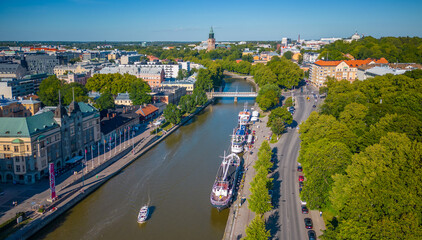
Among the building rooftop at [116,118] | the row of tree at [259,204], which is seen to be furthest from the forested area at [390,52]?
the row of tree at [259,204]

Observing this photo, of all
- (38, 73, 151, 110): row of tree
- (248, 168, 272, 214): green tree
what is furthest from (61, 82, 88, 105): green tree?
(248, 168, 272, 214): green tree

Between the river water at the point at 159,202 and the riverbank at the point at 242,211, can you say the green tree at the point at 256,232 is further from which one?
the river water at the point at 159,202

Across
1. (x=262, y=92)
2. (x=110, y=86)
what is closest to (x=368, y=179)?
(x=262, y=92)

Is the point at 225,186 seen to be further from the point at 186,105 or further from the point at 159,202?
the point at 186,105

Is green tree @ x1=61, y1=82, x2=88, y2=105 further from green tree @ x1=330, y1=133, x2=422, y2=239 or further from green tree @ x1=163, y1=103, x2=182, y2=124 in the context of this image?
green tree @ x1=330, y1=133, x2=422, y2=239

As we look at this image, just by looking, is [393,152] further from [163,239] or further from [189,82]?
[189,82]

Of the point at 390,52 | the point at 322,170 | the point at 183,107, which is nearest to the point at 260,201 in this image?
the point at 322,170
